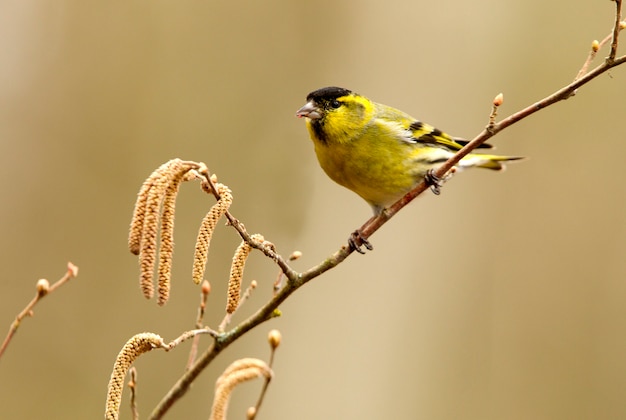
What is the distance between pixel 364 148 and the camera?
3648 mm

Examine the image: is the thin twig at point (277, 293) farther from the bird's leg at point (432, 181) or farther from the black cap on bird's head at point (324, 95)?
the black cap on bird's head at point (324, 95)

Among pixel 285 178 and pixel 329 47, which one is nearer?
pixel 285 178

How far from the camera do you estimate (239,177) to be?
6.64 metres

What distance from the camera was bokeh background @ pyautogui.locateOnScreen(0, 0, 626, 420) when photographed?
6.22 meters

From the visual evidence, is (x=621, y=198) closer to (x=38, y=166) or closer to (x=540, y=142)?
(x=540, y=142)

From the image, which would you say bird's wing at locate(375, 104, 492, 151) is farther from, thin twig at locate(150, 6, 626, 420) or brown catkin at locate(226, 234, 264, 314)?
brown catkin at locate(226, 234, 264, 314)

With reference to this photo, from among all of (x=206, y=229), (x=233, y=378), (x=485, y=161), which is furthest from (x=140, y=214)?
(x=485, y=161)

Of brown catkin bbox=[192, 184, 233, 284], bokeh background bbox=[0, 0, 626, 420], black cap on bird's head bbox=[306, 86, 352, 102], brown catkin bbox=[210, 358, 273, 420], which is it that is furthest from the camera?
bokeh background bbox=[0, 0, 626, 420]

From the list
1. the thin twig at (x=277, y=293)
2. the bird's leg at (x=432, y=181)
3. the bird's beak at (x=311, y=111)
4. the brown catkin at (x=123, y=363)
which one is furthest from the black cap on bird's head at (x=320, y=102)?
the brown catkin at (x=123, y=363)

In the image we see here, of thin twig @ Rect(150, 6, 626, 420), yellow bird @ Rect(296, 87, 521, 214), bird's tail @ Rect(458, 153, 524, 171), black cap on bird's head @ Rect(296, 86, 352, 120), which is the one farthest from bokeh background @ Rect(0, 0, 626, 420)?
thin twig @ Rect(150, 6, 626, 420)

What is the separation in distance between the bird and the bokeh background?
253 cm

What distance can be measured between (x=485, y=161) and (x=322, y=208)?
7.82ft

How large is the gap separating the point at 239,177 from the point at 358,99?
2.90 metres

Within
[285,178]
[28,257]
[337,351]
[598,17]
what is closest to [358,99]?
[285,178]
